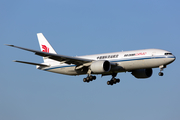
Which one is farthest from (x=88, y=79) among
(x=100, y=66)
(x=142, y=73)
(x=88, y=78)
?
(x=142, y=73)

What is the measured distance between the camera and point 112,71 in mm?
59406

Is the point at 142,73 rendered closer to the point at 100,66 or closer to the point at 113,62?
the point at 113,62

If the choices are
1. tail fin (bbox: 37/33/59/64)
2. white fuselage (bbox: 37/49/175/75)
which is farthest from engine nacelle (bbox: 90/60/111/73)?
tail fin (bbox: 37/33/59/64)

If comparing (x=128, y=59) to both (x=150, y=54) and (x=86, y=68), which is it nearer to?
(x=150, y=54)

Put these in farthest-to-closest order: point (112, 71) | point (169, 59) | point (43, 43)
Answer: point (43, 43), point (112, 71), point (169, 59)

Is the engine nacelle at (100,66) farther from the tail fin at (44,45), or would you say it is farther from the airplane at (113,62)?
the tail fin at (44,45)

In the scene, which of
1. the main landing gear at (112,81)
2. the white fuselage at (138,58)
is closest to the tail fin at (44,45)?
the main landing gear at (112,81)

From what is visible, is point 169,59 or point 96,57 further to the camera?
point 96,57

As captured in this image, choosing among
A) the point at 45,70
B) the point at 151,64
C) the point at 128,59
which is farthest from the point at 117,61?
the point at 45,70

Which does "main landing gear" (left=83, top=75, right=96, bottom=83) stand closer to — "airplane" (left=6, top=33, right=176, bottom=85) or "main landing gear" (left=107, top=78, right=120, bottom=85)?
"airplane" (left=6, top=33, right=176, bottom=85)

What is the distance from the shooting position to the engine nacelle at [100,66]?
57.3 m

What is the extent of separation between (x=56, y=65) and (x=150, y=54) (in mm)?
17657

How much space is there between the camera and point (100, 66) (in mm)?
57281

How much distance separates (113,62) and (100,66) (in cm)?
274
